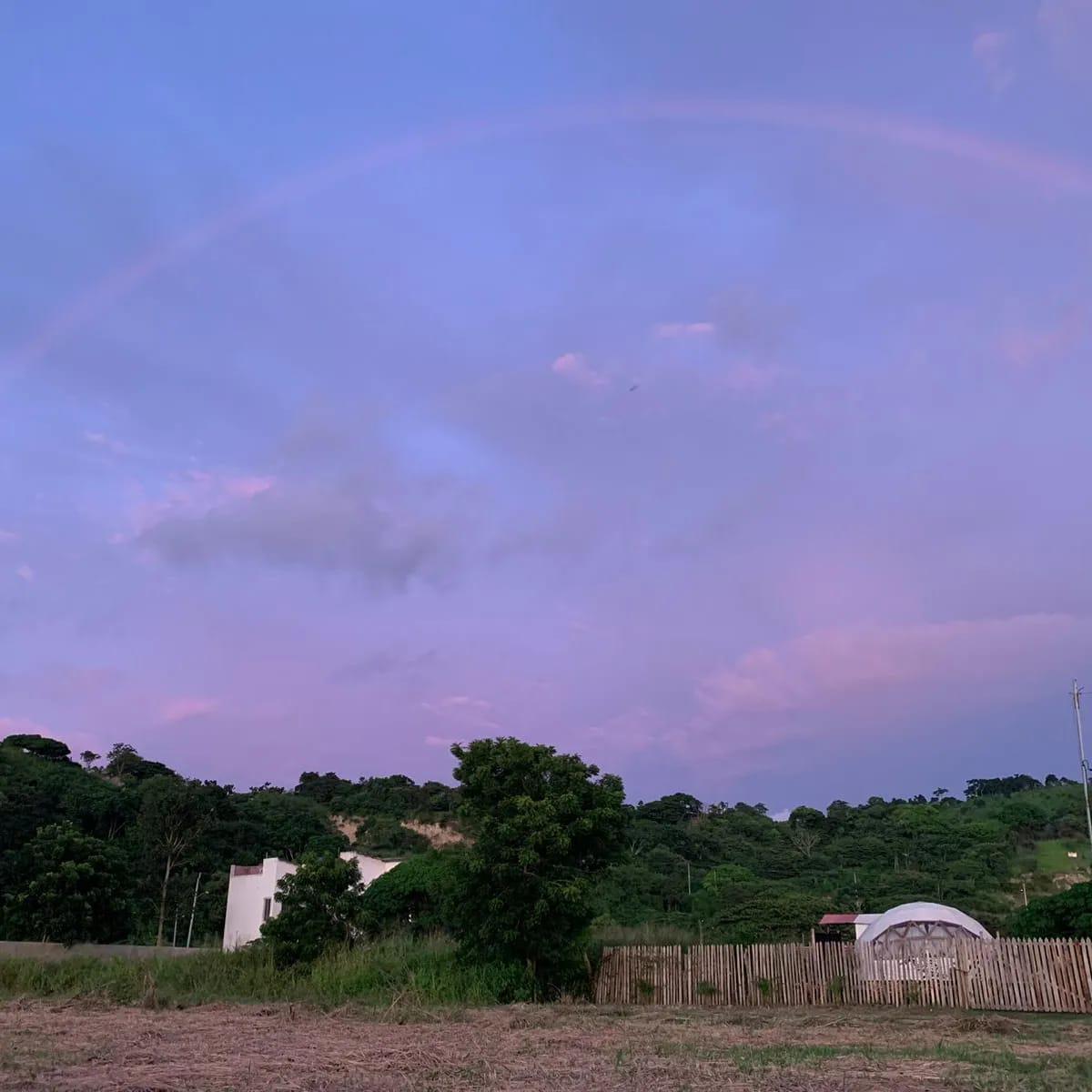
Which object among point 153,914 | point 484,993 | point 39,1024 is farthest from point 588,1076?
point 153,914

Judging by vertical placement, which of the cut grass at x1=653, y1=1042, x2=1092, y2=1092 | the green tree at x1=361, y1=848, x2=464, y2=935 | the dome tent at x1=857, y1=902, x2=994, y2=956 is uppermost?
the green tree at x1=361, y1=848, x2=464, y2=935

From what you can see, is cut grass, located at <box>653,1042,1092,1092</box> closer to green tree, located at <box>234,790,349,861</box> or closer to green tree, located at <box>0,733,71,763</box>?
green tree, located at <box>234,790,349,861</box>

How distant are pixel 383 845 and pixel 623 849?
144ft

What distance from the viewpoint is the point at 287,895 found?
19.9 metres

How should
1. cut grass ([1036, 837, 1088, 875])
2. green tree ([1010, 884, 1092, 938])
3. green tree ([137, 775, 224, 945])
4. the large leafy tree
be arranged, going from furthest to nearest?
cut grass ([1036, 837, 1088, 875]) → green tree ([137, 775, 224, 945]) → green tree ([1010, 884, 1092, 938]) → the large leafy tree

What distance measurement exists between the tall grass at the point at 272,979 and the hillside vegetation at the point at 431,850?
2.43 m

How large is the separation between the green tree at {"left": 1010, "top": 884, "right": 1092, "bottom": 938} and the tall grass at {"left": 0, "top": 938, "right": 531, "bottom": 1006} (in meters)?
10.6

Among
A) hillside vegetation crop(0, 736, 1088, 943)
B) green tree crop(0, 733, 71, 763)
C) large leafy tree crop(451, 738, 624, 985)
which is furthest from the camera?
green tree crop(0, 733, 71, 763)

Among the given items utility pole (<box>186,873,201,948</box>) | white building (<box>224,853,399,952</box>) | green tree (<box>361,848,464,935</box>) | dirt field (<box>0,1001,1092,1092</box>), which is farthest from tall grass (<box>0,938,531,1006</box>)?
utility pole (<box>186,873,201,948</box>)

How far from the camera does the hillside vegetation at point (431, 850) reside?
90.3 feet

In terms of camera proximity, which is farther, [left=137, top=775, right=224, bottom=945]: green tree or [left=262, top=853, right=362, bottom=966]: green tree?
[left=137, top=775, right=224, bottom=945]: green tree

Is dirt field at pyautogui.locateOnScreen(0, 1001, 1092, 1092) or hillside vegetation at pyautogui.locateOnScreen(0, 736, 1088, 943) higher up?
hillside vegetation at pyautogui.locateOnScreen(0, 736, 1088, 943)

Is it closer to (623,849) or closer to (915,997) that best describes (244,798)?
(623,849)

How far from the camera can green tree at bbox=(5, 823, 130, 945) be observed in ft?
84.5
